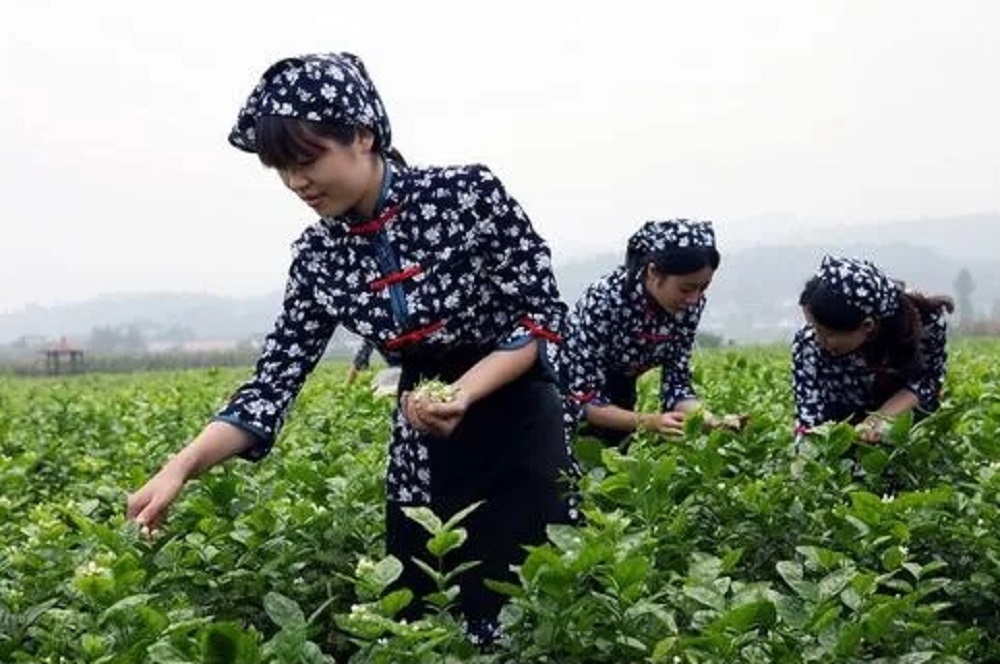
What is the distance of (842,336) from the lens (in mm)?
4121

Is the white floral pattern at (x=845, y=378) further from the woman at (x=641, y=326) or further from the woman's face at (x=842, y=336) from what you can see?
the woman at (x=641, y=326)

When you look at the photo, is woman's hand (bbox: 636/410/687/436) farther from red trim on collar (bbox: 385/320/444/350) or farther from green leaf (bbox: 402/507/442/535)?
green leaf (bbox: 402/507/442/535)

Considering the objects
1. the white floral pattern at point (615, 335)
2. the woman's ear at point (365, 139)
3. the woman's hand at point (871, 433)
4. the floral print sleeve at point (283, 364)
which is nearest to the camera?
the woman's ear at point (365, 139)

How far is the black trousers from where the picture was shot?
2.87 metres

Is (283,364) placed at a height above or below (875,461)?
above

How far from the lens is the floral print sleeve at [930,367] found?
13.9ft

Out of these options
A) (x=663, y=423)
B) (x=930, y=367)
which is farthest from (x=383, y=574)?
(x=930, y=367)

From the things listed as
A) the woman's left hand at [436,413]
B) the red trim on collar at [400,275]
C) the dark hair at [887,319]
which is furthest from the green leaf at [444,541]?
the dark hair at [887,319]

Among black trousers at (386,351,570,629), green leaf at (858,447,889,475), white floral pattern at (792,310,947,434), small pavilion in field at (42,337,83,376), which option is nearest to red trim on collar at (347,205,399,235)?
black trousers at (386,351,570,629)

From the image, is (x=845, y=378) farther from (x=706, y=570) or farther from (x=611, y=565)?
(x=611, y=565)

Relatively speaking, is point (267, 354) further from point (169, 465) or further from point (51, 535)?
point (51, 535)

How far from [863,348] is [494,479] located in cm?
174

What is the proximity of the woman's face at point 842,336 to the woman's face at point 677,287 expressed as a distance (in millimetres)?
342

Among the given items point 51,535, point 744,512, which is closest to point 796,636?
point 744,512
